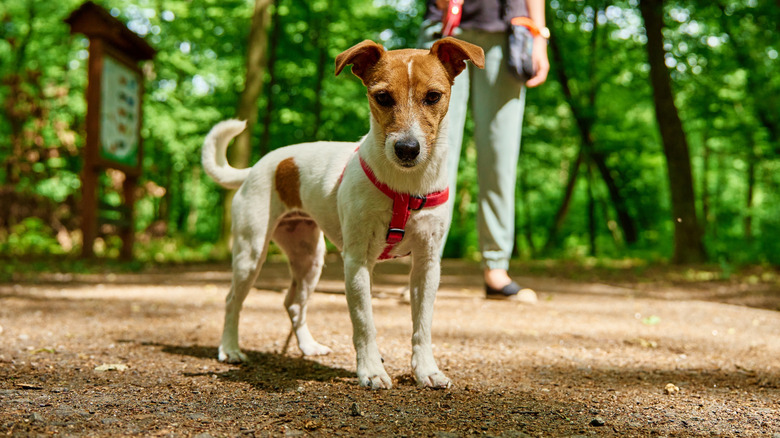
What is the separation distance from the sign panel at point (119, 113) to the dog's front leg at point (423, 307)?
8.16 meters

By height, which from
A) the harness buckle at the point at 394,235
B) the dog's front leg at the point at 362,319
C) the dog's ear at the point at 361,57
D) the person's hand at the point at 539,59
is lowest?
the dog's front leg at the point at 362,319

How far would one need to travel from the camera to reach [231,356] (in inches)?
127

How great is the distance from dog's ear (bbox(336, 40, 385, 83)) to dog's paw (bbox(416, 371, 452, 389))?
4.36 ft

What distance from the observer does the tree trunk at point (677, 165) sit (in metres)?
9.85

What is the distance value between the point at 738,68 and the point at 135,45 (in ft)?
39.0

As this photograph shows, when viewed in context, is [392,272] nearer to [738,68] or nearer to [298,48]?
[738,68]

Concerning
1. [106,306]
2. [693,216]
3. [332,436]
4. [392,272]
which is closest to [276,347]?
[332,436]

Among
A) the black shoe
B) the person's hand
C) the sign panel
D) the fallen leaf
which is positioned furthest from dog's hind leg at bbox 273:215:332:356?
the sign panel

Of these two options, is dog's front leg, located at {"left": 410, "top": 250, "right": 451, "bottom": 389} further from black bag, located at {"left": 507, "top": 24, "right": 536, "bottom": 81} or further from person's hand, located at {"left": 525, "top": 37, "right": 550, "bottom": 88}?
person's hand, located at {"left": 525, "top": 37, "right": 550, "bottom": 88}

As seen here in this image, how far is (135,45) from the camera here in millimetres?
10602

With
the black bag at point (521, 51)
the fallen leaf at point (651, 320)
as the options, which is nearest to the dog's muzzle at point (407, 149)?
the black bag at point (521, 51)

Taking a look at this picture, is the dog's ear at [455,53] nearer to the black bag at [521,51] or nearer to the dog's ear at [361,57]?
the dog's ear at [361,57]

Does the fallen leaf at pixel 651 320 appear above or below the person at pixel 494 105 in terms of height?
below

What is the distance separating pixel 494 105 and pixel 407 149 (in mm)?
2529
